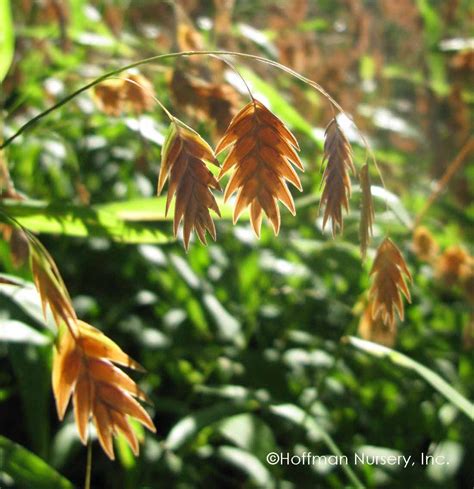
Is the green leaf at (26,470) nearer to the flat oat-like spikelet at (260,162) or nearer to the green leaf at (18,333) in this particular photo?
the green leaf at (18,333)

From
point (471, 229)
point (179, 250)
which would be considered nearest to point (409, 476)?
point (179, 250)

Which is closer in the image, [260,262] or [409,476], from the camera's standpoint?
[409,476]

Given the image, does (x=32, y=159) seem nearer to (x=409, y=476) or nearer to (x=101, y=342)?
(x=409, y=476)

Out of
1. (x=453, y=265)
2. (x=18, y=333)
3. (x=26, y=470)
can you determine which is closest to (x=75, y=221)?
(x=18, y=333)

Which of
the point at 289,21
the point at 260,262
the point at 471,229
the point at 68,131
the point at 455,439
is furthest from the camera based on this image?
the point at 289,21

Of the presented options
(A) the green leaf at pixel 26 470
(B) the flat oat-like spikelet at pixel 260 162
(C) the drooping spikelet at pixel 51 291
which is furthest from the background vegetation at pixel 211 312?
(B) the flat oat-like spikelet at pixel 260 162

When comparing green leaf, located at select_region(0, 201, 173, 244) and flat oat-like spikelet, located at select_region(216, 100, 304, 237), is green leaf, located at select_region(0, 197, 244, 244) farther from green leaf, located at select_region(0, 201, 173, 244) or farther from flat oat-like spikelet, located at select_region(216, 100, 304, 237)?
flat oat-like spikelet, located at select_region(216, 100, 304, 237)
